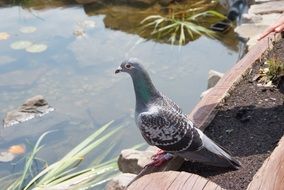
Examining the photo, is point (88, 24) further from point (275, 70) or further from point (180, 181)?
point (180, 181)

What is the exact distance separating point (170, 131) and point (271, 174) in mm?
524

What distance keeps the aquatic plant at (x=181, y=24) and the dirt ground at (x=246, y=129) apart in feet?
8.06

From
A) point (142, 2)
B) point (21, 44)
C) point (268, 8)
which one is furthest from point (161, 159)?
point (142, 2)

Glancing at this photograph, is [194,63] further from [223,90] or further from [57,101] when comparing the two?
[223,90]

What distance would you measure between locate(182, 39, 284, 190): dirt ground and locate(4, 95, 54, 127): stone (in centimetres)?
194

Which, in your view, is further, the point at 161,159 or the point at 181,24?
the point at 181,24

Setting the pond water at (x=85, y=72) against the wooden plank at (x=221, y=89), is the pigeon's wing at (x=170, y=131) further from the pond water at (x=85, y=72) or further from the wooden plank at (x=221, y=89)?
the pond water at (x=85, y=72)

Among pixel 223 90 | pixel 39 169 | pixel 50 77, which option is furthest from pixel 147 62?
pixel 223 90

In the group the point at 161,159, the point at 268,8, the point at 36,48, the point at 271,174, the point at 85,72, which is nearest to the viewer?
the point at 271,174

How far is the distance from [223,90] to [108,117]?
154cm

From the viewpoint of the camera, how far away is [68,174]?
13.1 feet

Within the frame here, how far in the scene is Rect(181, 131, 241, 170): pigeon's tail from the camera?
2.72 metres

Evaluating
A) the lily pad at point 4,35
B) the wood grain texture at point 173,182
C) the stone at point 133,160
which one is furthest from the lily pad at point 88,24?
the wood grain texture at point 173,182

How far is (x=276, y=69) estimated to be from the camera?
341 centimetres
